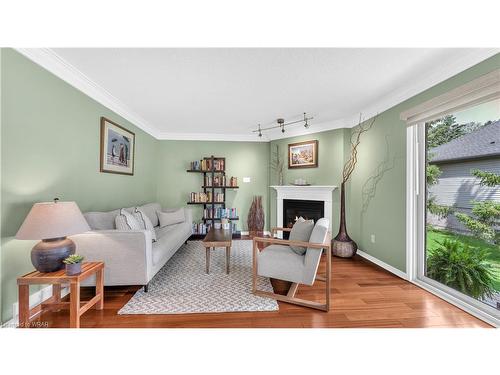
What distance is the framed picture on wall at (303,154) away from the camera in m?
4.14

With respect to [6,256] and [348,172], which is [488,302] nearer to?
[348,172]

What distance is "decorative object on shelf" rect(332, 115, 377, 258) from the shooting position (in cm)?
338

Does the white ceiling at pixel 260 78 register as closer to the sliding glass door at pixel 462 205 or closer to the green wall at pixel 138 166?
the green wall at pixel 138 166

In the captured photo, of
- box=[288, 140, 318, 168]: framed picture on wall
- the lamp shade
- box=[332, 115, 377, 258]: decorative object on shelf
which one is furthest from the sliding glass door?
the lamp shade

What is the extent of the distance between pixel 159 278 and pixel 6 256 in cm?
137

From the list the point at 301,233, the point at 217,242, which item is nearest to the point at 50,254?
the point at 217,242

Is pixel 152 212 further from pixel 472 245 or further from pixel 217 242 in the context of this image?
pixel 472 245

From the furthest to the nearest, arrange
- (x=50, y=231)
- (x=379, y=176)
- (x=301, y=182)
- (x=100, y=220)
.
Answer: (x=301, y=182), (x=379, y=176), (x=100, y=220), (x=50, y=231)

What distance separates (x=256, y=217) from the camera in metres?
4.78

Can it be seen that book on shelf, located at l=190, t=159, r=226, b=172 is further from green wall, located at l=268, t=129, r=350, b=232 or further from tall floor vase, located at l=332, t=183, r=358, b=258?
tall floor vase, located at l=332, t=183, r=358, b=258

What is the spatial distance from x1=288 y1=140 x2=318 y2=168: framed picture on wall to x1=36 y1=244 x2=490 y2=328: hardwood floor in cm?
256

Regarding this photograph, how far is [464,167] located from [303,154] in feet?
8.23
